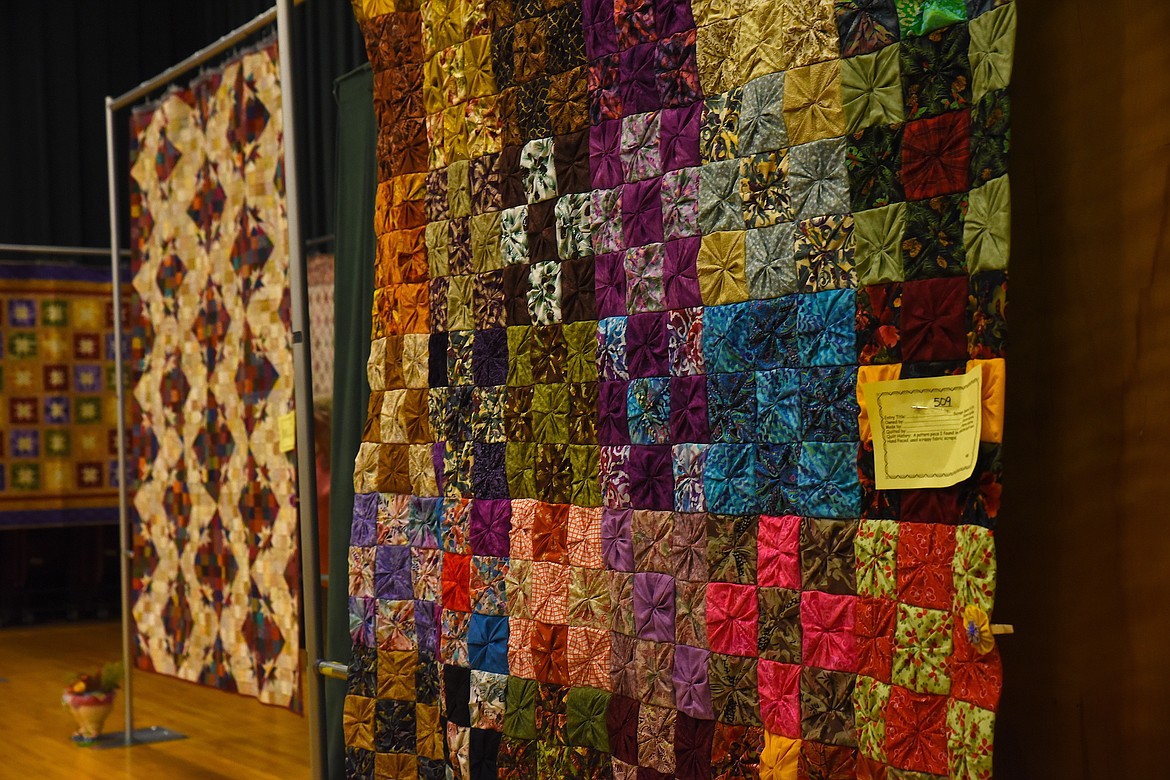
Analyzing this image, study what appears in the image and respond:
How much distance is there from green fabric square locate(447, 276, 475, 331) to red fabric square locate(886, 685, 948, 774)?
Result: 101 cm

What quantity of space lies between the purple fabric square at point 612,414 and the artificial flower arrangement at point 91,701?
110 inches

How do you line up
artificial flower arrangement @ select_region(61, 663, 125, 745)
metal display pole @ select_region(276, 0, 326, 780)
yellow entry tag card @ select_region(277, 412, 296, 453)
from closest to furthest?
metal display pole @ select_region(276, 0, 326, 780), yellow entry tag card @ select_region(277, 412, 296, 453), artificial flower arrangement @ select_region(61, 663, 125, 745)

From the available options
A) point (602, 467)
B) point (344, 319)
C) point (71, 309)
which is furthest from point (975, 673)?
point (71, 309)

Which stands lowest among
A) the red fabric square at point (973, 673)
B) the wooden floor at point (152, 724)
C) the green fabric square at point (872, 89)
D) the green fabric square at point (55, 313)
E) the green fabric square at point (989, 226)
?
the wooden floor at point (152, 724)

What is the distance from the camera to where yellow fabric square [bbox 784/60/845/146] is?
5.30 feet

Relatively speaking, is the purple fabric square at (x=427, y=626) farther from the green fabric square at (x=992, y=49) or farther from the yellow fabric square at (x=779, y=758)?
the green fabric square at (x=992, y=49)

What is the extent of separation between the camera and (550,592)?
78.7 inches

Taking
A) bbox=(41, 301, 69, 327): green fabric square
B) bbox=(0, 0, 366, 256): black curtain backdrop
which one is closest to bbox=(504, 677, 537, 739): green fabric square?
bbox=(41, 301, 69, 327): green fabric square

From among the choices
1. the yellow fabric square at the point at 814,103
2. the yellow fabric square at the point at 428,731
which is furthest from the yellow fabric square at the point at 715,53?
the yellow fabric square at the point at 428,731

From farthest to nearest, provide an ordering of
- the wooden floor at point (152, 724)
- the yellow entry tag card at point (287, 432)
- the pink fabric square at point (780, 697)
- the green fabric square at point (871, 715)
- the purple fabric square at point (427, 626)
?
the wooden floor at point (152, 724), the yellow entry tag card at point (287, 432), the purple fabric square at point (427, 626), the pink fabric square at point (780, 697), the green fabric square at point (871, 715)

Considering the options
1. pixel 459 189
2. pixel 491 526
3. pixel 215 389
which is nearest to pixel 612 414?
pixel 491 526

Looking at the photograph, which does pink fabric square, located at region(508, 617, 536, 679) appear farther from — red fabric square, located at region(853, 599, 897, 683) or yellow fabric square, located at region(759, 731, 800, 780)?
red fabric square, located at region(853, 599, 897, 683)

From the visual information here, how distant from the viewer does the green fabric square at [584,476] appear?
1945 millimetres

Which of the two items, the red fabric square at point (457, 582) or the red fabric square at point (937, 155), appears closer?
the red fabric square at point (937, 155)
